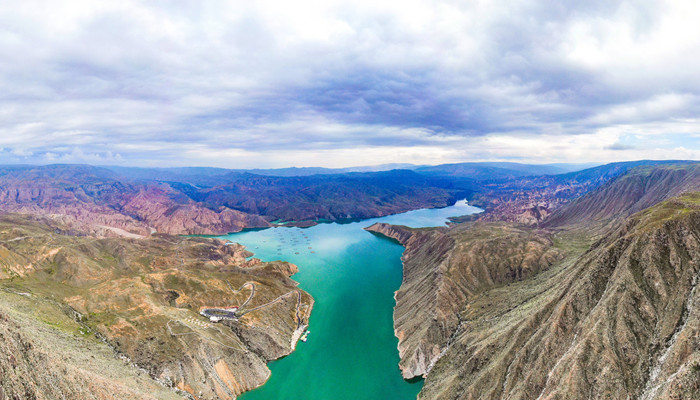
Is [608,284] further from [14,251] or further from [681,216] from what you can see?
[14,251]

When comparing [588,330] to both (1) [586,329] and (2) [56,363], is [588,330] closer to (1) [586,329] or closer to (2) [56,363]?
(1) [586,329]

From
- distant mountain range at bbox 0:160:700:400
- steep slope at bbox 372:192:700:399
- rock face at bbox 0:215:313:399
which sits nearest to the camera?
steep slope at bbox 372:192:700:399

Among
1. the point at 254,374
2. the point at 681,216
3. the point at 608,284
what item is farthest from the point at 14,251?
the point at 681,216

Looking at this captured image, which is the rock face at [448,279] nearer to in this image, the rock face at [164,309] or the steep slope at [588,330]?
the steep slope at [588,330]

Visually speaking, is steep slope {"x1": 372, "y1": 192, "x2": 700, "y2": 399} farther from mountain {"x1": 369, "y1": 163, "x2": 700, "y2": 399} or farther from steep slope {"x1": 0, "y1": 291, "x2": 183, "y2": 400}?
steep slope {"x1": 0, "y1": 291, "x2": 183, "y2": 400}

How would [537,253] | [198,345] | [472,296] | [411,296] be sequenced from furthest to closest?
[537,253] → [411,296] → [472,296] → [198,345]

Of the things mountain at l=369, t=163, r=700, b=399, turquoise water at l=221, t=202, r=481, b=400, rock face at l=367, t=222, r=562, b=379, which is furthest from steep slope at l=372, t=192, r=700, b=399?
turquoise water at l=221, t=202, r=481, b=400

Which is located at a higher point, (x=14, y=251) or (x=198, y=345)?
(x=14, y=251)

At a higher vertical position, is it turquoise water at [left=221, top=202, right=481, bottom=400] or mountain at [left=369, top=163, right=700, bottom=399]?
mountain at [left=369, top=163, right=700, bottom=399]
